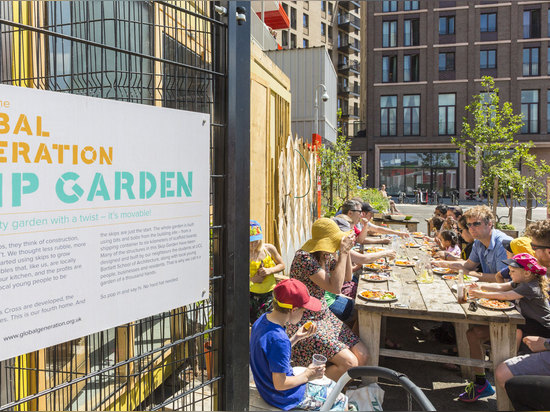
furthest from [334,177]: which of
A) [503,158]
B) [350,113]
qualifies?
[350,113]

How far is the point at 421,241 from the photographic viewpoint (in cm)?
780

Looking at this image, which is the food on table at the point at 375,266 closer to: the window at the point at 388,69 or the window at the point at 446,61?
the window at the point at 388,69

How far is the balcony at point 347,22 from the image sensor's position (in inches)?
2007

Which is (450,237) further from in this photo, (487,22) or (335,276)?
(487,22)

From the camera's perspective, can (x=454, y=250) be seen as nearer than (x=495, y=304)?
No

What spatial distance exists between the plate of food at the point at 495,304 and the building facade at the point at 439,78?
36.1m

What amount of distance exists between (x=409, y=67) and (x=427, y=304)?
3820 centimetres

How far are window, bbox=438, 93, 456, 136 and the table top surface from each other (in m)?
35.9

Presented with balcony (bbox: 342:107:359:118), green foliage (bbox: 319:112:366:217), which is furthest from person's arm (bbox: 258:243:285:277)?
balcony (bbox: 342:107:359:118)

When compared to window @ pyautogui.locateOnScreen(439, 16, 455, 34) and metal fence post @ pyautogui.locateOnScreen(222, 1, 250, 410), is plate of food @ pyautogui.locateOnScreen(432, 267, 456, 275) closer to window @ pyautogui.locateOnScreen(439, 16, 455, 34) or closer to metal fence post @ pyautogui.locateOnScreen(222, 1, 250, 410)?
metal fence post @ pyautogui.locateOnScreen(222, 1, 250, 410)

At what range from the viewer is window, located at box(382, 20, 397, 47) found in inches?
1501

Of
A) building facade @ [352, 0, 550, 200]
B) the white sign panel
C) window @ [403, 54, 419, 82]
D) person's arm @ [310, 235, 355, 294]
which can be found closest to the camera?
the white sign panel

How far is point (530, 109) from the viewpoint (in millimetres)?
36500

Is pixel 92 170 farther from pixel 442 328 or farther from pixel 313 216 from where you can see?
pixel 313 216
